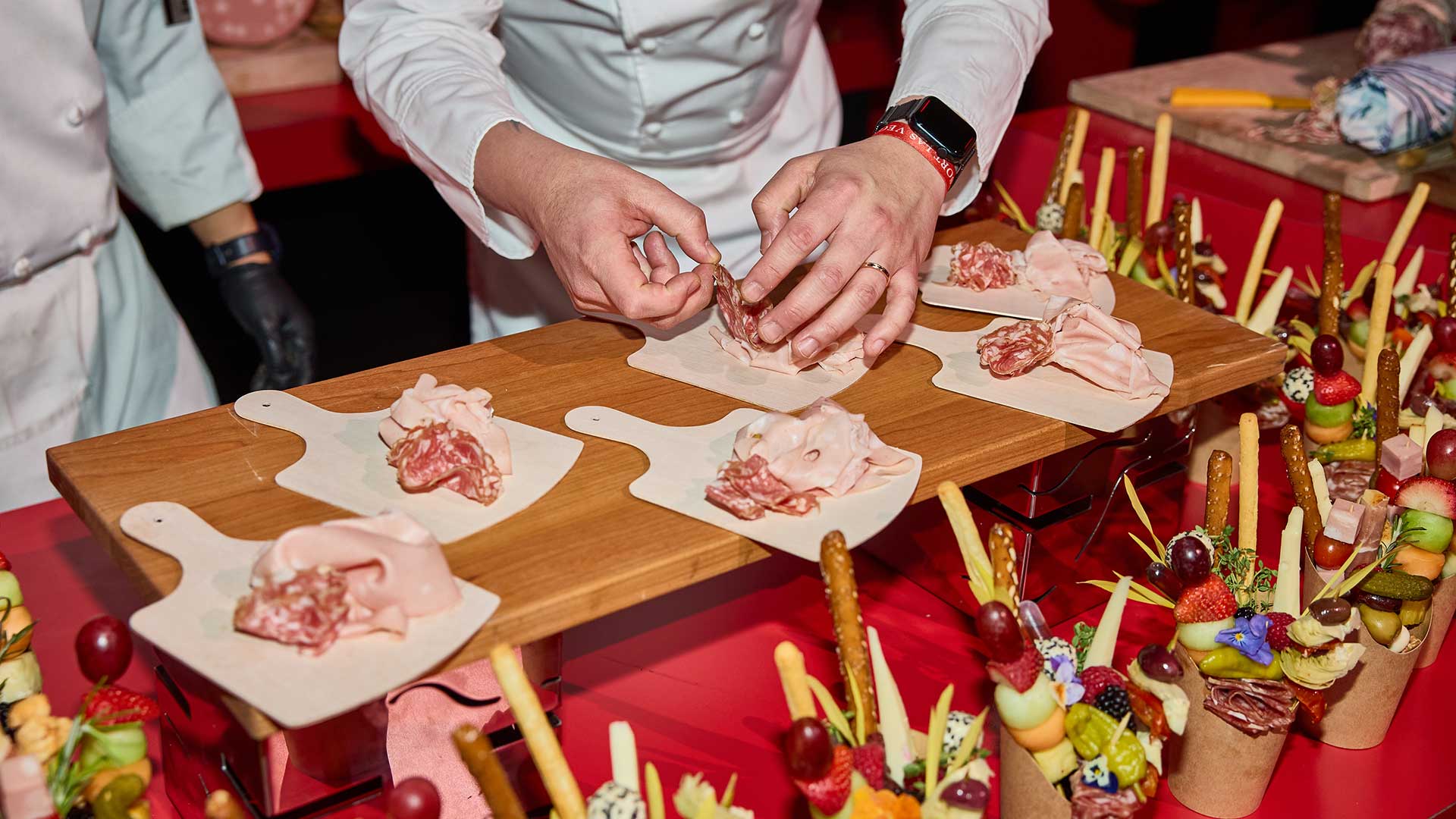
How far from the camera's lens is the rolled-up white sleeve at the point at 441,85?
4.31 ft

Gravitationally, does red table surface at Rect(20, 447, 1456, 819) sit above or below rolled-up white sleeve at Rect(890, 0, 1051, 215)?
below

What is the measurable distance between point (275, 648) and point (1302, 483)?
2.69ft

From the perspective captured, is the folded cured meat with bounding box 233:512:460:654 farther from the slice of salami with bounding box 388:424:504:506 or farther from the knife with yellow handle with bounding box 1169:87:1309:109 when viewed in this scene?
the knife with yellow handle with bounding box 1169:87:1309:109

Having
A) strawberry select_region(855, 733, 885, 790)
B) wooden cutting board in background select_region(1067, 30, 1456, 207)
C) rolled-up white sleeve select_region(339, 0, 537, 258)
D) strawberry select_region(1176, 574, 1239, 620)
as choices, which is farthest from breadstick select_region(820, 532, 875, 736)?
wooden cutting board in background select_region(1067, 30, 1456, 207)

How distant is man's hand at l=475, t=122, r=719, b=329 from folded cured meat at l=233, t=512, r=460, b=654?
39 cm

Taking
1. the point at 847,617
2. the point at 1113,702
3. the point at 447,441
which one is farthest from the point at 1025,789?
the point at 447,441

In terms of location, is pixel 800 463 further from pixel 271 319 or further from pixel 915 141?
pixel 271 319

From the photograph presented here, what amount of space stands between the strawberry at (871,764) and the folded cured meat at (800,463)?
196mm

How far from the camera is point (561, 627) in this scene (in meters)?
0.91

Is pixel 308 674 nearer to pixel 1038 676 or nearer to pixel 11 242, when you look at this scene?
pixel 1038 676

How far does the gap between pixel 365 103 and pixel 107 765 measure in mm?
838

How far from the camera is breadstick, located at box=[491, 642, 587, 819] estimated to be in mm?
758

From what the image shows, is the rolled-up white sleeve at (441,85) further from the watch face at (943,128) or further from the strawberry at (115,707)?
→ the strawberry at (115,707)

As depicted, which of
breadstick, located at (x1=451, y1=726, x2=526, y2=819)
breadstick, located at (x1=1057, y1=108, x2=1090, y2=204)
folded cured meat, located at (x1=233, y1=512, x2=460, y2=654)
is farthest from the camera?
breadstick, located at (x1=1057, y1=108, x2=1090, y2=204)
